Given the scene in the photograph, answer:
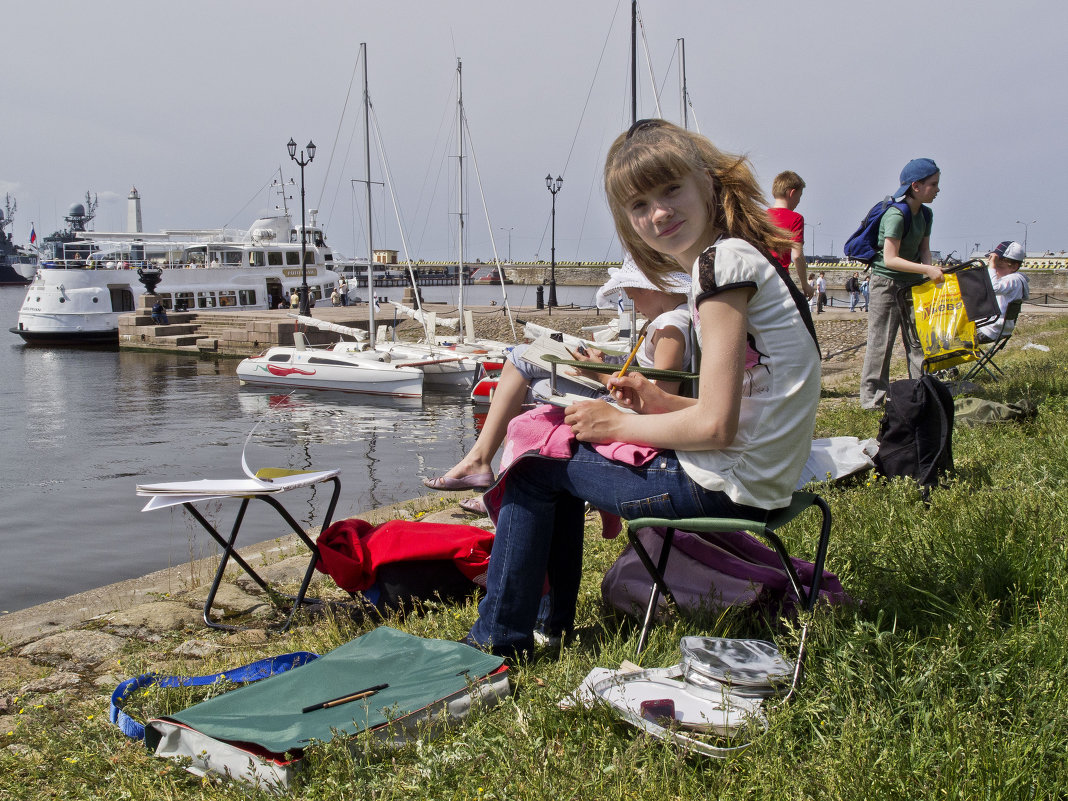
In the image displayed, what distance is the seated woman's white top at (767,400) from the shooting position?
2.21 meters

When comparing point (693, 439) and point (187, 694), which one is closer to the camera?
point (693, 439)

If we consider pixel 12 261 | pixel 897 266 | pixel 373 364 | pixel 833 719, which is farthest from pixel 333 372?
pixel 12 261

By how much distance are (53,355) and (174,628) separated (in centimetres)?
3651

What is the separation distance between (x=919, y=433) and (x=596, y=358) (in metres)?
1.69

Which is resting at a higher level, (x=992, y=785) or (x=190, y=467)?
(x=992, y=785)

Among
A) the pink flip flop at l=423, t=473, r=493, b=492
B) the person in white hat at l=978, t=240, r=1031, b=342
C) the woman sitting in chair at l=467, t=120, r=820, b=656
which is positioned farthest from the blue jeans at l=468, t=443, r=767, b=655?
the person in white hat at l=978, t=240, r=1031, b=342

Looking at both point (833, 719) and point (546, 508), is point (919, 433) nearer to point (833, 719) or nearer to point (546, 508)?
point (546, 508)

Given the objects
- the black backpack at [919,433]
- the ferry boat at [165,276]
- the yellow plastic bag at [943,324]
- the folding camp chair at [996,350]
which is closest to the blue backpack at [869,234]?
the yellow plastic bag at [943,324]

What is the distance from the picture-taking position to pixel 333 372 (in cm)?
2353

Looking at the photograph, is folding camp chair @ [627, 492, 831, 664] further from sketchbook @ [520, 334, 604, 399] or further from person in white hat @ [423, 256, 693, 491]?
sketchbook @ [520, 334, 604, 399]

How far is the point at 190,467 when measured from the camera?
14.1 metres

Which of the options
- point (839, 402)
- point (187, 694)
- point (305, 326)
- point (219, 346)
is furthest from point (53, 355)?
point (187, 694)

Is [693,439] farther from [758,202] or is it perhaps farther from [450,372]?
[450,372]

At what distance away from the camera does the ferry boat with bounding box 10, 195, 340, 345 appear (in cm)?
3838
